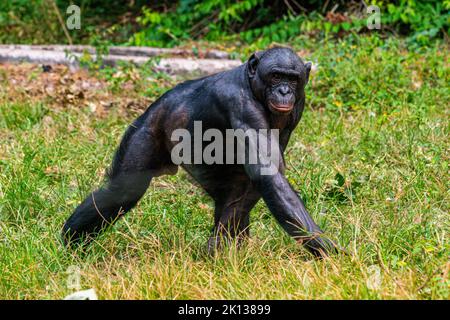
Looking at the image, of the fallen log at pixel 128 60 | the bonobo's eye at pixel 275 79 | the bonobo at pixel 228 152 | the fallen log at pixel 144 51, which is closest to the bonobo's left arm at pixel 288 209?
the bonobo at pixel 228 152

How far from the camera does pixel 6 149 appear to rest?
7.26 meters

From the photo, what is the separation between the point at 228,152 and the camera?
17.3ft

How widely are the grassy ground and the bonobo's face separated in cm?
87

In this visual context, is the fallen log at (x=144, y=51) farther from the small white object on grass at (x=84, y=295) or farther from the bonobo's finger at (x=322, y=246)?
the small white object on grass at (x=84, y=295)

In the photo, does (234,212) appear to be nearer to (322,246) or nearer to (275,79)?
(322,246)

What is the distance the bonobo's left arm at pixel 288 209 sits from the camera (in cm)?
471

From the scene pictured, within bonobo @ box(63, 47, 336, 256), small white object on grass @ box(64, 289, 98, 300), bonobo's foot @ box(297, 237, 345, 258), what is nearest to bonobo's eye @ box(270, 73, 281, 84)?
bonobo @ box(63, 47, 336, 256)

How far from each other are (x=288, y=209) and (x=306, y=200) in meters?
1.39

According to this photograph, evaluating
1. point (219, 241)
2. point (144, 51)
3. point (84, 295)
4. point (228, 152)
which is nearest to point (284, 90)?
point (228, 152)

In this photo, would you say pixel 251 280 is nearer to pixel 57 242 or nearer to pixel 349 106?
pixel 57 242

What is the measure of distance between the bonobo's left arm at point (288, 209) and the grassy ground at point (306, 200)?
0.40 feet

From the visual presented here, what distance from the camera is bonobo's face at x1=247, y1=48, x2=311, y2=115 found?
496 centimetres

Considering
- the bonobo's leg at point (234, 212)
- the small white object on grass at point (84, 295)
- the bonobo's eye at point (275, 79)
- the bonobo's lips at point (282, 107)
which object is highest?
the bonobo's eye at point (275, 79)

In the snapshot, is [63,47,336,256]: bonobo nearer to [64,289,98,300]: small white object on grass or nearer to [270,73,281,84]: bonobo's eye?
[270,73,281,84]: bonobo's eye
